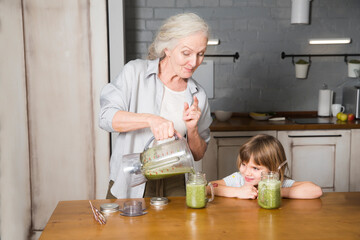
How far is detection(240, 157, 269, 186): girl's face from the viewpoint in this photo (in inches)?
83.5

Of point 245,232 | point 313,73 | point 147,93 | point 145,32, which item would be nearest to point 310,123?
point 313,73

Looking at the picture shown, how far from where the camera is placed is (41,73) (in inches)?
124

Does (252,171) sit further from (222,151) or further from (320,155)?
(320,155)

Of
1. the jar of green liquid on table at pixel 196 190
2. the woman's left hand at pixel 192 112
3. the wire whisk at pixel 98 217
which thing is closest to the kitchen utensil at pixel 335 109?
the woman's left hand at pixel 192 112

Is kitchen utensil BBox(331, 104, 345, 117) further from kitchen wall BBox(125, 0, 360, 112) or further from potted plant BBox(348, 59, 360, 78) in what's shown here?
potted plant BBox(348, 59, 360, 78)

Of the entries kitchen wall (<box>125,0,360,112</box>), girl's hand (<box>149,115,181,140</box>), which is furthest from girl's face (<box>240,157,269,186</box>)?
kitchen wall (<box>125,0,360,112</box>)

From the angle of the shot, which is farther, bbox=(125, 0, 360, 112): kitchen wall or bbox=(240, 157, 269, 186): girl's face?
bbox=(125, 0, 360, 112): kitchen wall

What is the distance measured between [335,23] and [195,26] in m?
2.63

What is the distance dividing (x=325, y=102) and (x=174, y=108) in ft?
7.53

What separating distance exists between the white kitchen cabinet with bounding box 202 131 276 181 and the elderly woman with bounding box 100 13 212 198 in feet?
4.17

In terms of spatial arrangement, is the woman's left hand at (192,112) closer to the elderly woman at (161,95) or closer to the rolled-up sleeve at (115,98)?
the elderly woman at (161,95)

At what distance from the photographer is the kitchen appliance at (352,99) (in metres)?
3.98

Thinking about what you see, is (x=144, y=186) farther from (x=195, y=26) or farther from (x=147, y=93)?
(x=195, y=26)

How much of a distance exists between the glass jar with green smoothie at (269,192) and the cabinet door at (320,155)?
75.7 inches
